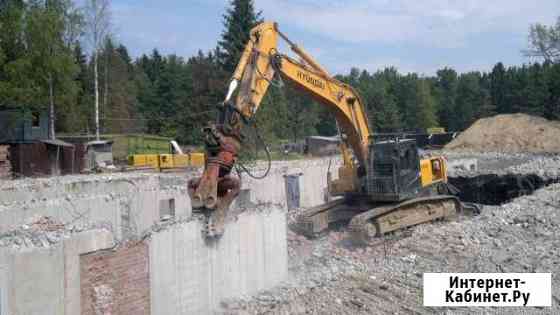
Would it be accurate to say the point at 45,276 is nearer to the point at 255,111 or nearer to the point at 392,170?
the point at 255,111

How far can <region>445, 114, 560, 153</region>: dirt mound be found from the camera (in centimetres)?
3491

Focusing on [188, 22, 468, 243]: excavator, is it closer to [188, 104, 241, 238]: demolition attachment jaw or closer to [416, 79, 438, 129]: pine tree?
[188, 104, 241, 238]: demolition attachment jaw

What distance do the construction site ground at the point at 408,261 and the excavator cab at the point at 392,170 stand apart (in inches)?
38.2

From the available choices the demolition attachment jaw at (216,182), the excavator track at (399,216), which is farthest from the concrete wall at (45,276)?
the excavator track at (399,216)

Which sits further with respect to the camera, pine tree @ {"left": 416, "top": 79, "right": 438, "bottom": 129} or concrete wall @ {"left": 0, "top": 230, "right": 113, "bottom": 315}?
pine tree @ {"left": 416, "top": 79, "right": 438, "bottom": 129}

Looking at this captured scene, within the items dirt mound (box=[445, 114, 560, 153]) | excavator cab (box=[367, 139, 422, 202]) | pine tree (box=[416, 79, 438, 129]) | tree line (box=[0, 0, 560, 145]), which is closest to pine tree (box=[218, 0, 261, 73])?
tree line (box=[0, 0, 560, 145])

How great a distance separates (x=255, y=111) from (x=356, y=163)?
4.50m

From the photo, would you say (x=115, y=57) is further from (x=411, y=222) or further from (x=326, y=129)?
(x=411, y=222)

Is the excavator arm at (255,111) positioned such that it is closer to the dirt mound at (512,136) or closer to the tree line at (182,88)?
the tree line at (182,88)

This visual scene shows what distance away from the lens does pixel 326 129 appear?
8131cm

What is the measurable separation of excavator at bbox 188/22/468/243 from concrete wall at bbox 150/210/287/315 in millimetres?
1870

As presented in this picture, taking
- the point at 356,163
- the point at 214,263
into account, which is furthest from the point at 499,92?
the point at 214,263

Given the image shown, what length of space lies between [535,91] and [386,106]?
713 inches

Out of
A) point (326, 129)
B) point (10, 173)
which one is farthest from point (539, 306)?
point (326, 129)
